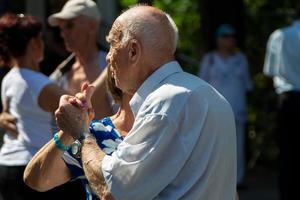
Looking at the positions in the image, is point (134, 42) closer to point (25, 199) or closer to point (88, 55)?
point (25, 199)

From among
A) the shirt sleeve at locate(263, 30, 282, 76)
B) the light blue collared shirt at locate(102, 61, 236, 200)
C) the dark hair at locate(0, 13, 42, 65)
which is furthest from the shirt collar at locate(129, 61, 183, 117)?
the shirt sleeve at locate(263, 30, 282, 76)

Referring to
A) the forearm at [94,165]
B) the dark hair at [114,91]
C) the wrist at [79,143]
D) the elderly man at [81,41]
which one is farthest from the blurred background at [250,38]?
the forearm at [94,165]

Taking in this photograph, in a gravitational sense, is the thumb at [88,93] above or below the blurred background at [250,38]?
above

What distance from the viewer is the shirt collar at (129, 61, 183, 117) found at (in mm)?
3309

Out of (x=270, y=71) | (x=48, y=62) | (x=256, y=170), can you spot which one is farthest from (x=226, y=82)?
(x=48, y=62)

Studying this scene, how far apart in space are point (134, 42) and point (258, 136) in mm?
9748

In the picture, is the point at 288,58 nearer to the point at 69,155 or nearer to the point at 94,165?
the point at 69,155

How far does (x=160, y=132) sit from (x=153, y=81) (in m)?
0.23

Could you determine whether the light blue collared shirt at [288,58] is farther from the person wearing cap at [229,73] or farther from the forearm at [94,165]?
the forearm at [94,165]

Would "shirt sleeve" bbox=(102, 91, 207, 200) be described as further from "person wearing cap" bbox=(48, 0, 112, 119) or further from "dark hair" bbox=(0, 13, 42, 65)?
"person wearing cap" bbox=(48, 0, 112, 119)


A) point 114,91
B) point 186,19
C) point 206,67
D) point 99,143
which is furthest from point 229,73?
point 99,143

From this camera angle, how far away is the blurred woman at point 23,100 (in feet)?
16.5

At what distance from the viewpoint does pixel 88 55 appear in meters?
5.64

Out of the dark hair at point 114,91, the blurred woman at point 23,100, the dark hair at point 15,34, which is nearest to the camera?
the dark hair at point 114,91
